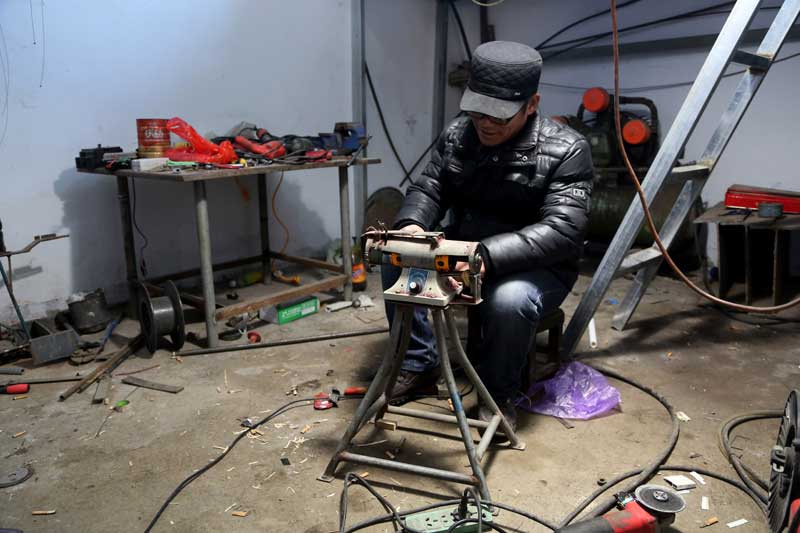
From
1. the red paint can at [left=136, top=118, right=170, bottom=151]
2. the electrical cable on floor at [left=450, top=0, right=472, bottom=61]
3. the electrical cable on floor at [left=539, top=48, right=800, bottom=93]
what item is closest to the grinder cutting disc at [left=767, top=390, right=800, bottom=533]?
the red paint can at [left=136, top=118, right=170, bottom=151]

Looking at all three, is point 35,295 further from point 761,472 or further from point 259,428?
point 761,472

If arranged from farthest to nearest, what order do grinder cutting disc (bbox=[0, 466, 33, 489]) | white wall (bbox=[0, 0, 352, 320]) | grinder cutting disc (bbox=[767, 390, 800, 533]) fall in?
white wall (bbox=[0, 0, 352, 320])
grinder cutting disc (bbox=[0, 466, 33, 489])
grinder cutting disc (bbox=[767, 390, 800, 533])

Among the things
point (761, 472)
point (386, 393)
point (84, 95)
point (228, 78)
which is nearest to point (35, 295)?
point (84, 95)

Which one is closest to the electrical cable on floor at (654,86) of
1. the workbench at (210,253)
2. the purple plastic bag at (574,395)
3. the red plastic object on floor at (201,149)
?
the workbench at (210,253)

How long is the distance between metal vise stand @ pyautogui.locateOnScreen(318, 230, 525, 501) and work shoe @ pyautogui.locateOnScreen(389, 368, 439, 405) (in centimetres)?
44

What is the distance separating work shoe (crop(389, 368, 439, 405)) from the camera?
2.33m

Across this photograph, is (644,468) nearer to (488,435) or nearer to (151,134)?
(488,435)

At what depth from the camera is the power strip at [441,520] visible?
1.56 m

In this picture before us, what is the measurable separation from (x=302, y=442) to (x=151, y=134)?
170 cm

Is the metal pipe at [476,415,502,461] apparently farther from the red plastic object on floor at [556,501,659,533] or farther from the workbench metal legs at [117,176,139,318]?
the workbench metal legs at [117,176,139,318]

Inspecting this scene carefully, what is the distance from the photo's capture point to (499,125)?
2.07 meters

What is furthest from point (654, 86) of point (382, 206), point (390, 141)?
point (382, 206)

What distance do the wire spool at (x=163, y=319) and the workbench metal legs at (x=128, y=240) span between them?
414mm

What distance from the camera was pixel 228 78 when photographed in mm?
3686
